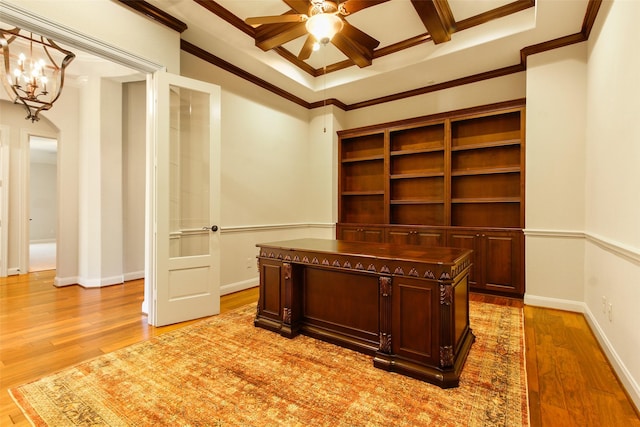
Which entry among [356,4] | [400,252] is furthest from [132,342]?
[356,4]

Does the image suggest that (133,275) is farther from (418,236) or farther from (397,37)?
(397,37)

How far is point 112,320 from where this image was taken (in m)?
3.04

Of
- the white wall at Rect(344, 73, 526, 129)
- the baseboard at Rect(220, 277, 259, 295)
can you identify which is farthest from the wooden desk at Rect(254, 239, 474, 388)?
the white wall at Rect(344, 73, 526, 129)

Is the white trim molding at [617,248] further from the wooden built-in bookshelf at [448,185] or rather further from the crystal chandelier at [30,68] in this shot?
the crystal chandelier at [30,68]

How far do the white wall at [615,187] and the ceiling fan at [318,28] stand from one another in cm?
177

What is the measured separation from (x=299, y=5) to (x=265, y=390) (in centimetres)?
309

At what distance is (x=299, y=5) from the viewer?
2676mm

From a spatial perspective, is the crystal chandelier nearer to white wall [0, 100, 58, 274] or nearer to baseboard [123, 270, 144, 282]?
white wall [0, 100, 58, 274]

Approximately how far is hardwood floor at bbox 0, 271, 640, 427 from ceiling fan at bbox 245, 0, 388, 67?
2.90 metres

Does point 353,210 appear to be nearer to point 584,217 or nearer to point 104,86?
point 584,217

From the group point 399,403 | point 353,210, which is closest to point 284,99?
point 353,210

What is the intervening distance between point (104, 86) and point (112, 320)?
3.43 m

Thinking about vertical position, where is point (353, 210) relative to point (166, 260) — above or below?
above

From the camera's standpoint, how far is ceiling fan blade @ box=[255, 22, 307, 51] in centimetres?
299
